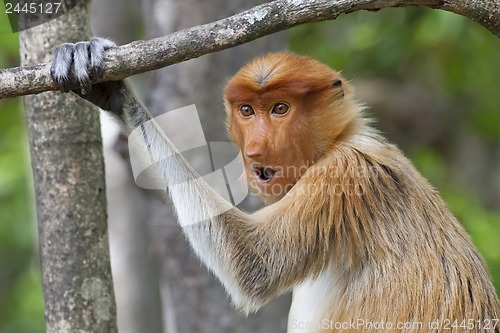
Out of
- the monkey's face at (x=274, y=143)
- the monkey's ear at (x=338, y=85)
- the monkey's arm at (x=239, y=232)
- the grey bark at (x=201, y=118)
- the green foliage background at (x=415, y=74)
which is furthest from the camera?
the green foliage background at (x=415, y=74)

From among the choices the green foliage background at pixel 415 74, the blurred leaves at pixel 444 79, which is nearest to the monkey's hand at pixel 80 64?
the green foliage background at pixel 415 74

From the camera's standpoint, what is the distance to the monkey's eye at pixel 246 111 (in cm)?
477

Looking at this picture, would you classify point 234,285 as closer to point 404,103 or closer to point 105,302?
point 105,302

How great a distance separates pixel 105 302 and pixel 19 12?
69.8 inches

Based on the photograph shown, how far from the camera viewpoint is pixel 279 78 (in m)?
4.67

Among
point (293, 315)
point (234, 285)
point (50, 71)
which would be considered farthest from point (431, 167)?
point (50, 71)

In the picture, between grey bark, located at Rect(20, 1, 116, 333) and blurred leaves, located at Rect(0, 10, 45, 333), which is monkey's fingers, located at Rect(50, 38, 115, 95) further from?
blurred leaves, located at Rect(0, 10, 45, 333)

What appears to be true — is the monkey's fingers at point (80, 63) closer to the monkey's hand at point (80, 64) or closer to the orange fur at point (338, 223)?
the monkey's hand at point (80, 64)

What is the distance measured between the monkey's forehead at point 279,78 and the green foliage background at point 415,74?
3.17 metres

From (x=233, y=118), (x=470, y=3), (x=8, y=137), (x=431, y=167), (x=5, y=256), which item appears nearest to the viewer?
(x=470, y=3)

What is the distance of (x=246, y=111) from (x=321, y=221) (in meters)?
0.82

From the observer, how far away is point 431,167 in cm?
1141

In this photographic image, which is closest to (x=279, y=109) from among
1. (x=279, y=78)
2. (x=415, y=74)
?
(x=279, y=78)

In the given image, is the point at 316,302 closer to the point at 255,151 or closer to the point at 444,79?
the point at 255,151
